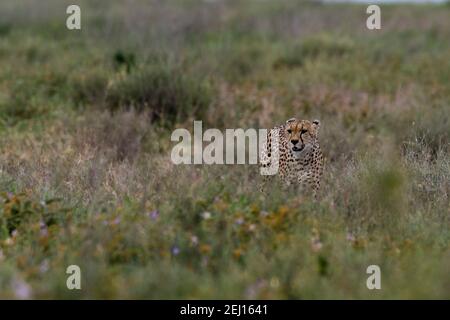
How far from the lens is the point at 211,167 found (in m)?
6.72

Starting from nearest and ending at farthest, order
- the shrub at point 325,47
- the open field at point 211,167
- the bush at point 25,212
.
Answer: the open field at point 211,167, the bush at point 25,212, the shrub at point 325,47

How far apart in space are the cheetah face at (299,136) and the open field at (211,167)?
1.08ft

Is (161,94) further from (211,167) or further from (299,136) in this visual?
(299,136)

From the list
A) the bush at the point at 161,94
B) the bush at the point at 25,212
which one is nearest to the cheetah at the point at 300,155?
the bush at the point at 25,212

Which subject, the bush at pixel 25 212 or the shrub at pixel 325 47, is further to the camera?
the shrub at pixel 325 47

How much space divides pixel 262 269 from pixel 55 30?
39.3 feet

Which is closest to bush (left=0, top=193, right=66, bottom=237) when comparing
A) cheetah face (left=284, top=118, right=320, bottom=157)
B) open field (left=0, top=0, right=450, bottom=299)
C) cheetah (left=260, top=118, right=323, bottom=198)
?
open field (left=0, top=0, right=450, bottom=299)

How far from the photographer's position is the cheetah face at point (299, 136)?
21.3ft

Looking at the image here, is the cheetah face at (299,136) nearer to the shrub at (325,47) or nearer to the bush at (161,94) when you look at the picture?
the bush at (161,94)

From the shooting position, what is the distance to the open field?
455 cm

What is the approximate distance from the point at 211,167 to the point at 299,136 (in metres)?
0.76

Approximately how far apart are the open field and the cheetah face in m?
0.33

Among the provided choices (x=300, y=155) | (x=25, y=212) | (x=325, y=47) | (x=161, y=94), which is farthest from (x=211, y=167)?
(x=325, y=47)
